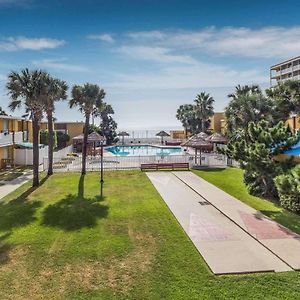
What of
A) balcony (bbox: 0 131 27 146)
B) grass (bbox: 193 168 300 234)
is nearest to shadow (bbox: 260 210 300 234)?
grass (bbox: 193 168 300 234)

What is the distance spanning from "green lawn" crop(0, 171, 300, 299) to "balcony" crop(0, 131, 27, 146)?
15.1 meters

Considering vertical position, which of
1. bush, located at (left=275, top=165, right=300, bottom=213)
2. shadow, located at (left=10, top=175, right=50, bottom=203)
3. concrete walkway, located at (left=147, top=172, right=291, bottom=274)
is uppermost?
bush, located at (left=275, top=165, right=300, bottom=213)

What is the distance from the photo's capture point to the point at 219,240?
13.3 m

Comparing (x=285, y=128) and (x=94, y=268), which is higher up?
(x=285, y=128)

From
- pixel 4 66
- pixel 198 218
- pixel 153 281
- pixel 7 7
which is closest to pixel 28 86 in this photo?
pixel 4 66

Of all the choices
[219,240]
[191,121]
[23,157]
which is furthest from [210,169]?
[191,121]

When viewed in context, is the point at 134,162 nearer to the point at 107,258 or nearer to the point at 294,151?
the point at 294,151

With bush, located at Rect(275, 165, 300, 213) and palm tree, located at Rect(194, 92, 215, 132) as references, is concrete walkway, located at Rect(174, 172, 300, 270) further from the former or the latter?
palm tree, located at Rect(194, 92, 215, 132)

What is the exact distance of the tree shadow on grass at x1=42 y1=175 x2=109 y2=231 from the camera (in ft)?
50.8

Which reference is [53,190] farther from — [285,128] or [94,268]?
[285,128]

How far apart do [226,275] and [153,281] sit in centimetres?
226

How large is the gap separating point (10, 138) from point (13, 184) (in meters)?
10.8

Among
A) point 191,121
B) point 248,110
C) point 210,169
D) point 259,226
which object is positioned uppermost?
point 191,121

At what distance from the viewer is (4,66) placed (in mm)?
23359
